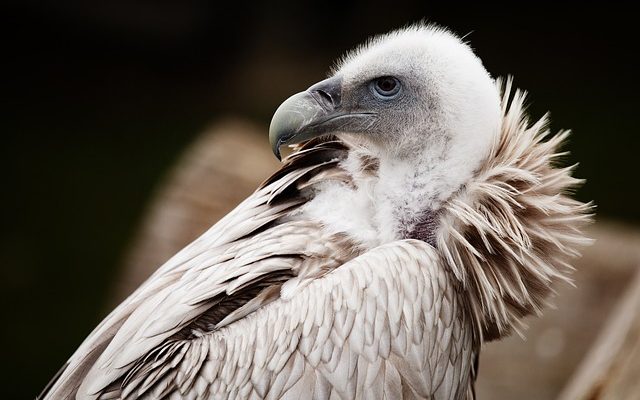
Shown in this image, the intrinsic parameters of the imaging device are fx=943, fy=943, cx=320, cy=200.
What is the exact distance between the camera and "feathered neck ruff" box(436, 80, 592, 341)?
10.3ft

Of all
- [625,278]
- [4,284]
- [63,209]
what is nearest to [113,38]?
[63,209]

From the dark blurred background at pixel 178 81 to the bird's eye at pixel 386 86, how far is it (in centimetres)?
647

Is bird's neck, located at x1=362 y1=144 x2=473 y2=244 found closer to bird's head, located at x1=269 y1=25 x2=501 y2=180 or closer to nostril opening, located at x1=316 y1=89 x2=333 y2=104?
bird's head, located at x1=269 y1=25 x2=501 y2=180

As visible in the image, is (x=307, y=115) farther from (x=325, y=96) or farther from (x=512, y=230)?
(x=512, y=230)

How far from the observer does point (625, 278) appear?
5.30 m

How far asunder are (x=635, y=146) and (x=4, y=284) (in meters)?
6.69

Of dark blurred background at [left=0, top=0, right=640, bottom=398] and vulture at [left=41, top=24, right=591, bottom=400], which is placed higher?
dark blurred background at [left=0, top=0, right=640, bottom=398]

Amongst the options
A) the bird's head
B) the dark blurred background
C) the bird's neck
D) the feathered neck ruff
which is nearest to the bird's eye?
the bird's head

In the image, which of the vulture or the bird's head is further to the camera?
the bird's head

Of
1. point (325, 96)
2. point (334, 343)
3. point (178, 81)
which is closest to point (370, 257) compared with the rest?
point (334, 343)

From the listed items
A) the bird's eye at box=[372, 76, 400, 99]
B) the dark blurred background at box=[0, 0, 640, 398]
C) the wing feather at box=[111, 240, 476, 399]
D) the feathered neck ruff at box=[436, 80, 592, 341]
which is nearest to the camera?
the wing feather at box=[111, 240, 476, 399]

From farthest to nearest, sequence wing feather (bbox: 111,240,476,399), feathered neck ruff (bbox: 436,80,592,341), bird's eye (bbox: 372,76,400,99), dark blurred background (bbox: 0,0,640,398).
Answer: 1. dark blurred background (bbox: 0,0,640,398)
2. bird's eye (bbox: 372,76,400,99)
3. feathered neck ruff (bbox: 436,80,592,341)
4. wing feather (bbox: 111,240,476,399)

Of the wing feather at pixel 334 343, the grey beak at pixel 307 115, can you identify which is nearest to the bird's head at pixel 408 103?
the grey beak at pixel 307 115

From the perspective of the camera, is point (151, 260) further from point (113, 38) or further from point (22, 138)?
point (113, 38)
